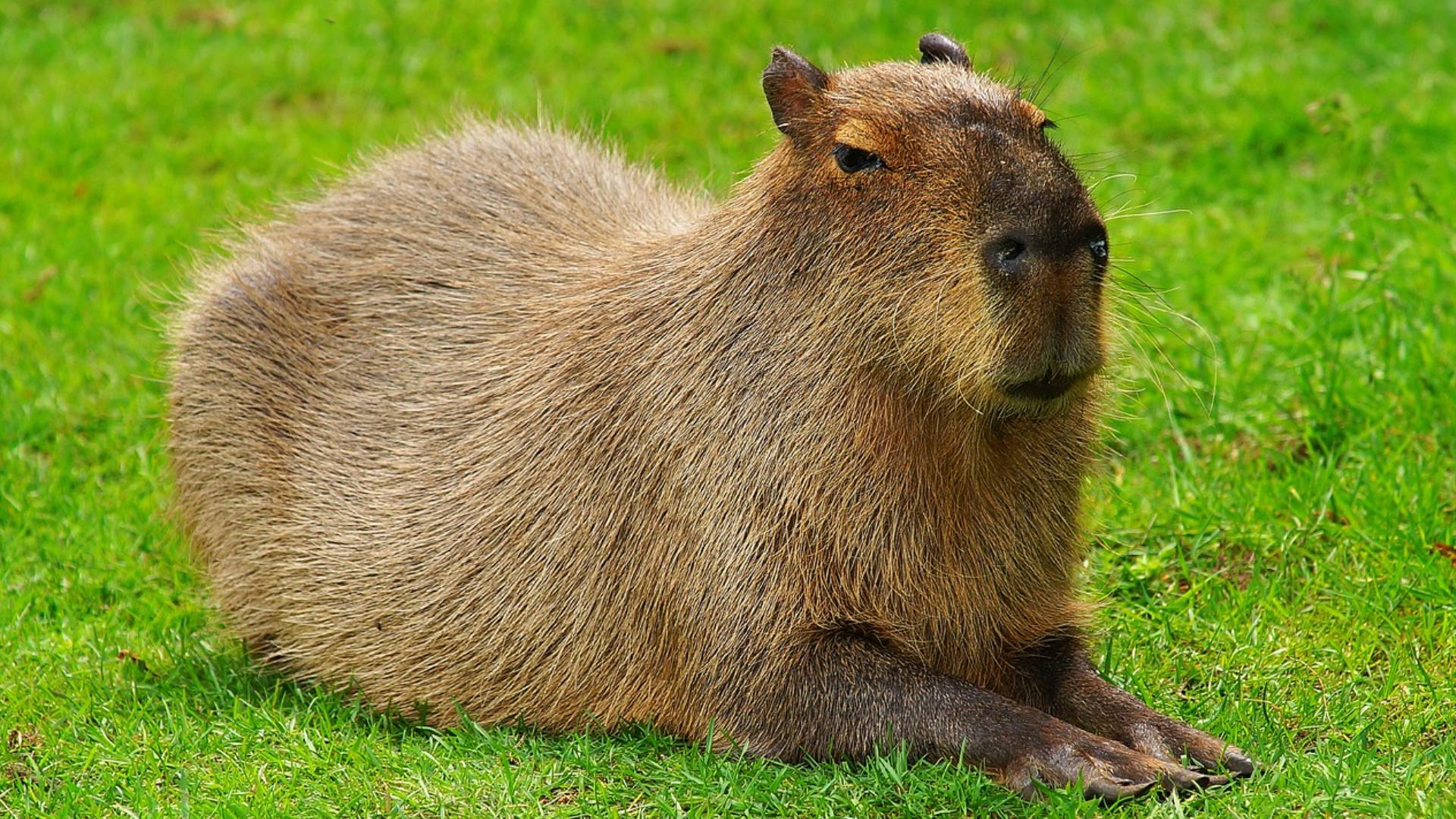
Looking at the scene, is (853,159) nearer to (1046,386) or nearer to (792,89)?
(792,89)

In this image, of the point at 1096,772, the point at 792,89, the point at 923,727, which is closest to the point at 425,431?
the point at 792,89

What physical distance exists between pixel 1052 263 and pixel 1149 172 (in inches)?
167

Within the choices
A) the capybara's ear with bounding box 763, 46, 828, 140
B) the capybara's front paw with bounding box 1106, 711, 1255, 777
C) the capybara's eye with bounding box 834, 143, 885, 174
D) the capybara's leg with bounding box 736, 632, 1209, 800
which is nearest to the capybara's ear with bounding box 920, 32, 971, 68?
the capybara's ear with bounding box 763, 46, 828, 140

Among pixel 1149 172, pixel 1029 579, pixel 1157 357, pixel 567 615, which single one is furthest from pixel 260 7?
pixel 1029 579

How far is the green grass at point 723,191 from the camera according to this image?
13.6 ft

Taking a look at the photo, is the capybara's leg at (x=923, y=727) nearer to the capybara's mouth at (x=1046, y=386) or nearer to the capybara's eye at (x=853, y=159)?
the capybara's mouth at (x=1046, y=386)

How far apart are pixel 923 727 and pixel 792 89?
4.60 ft

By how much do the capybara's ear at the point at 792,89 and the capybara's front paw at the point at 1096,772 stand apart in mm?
1419

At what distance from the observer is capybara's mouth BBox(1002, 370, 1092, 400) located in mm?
3693

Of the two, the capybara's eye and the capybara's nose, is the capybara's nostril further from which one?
the capybara's eye

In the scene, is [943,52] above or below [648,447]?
above

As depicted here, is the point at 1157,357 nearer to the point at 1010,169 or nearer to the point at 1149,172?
the point at 1149,172

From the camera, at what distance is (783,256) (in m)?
4.10

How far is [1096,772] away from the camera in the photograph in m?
3.71
